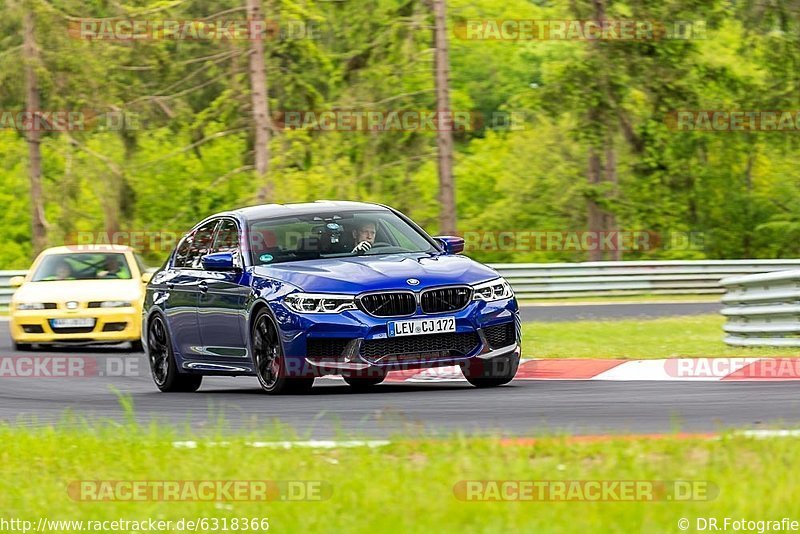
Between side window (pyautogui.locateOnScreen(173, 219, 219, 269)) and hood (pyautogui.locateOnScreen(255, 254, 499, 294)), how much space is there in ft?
4.59

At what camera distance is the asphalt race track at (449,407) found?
8859 millimetres

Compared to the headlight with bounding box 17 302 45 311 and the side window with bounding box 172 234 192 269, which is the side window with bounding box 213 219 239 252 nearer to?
the side window with bounding box 172 234 192 269

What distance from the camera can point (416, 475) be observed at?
269 inches

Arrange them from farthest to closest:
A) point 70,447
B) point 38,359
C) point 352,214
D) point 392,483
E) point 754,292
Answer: point 38,359 < point 754,292 < point 352,214 < point 70,447 < point 392,483

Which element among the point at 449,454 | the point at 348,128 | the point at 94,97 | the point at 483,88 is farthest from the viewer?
the point at 483,88

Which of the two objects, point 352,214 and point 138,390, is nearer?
point 352,214

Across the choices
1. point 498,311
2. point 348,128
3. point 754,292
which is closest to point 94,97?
point 348,128

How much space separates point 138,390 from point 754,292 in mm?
6482

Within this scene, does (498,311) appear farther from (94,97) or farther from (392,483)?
(94,97)

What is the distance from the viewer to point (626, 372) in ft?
44.3

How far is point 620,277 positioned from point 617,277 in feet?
0.24

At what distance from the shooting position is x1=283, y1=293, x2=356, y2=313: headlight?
38.2 feet

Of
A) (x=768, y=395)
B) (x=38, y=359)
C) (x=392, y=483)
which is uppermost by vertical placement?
(x=392, y=483)

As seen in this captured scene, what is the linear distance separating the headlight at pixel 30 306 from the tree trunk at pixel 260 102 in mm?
11274
